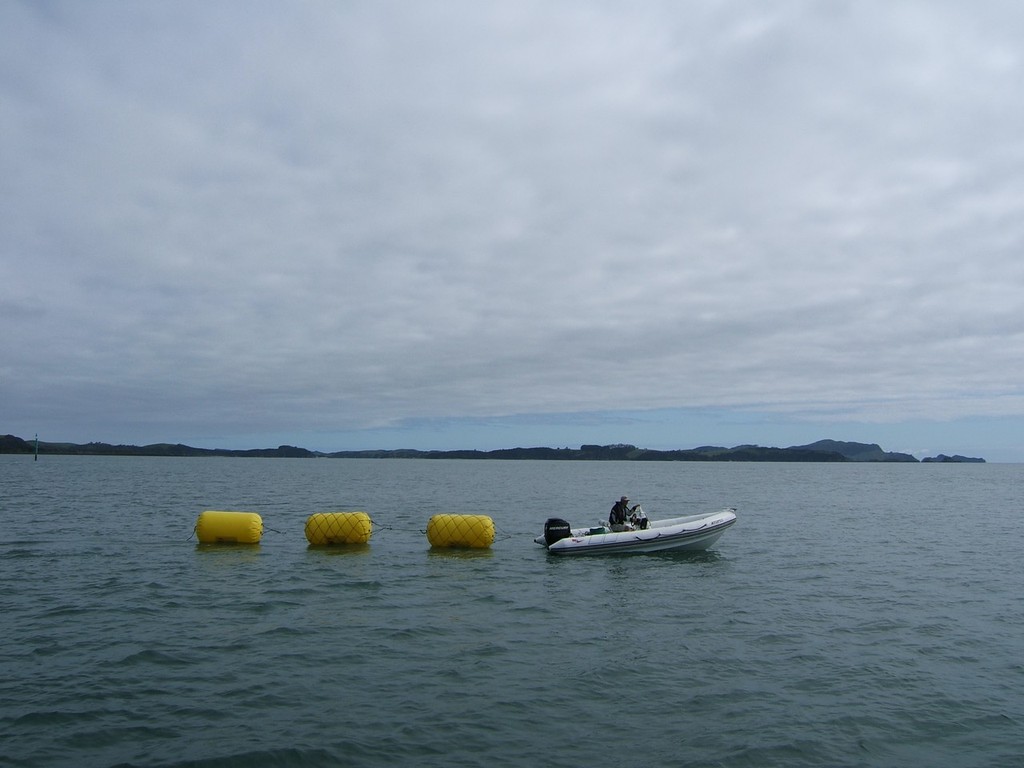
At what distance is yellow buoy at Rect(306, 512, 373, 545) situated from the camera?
2773 cm

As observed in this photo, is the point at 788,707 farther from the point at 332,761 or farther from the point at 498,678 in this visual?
the point at 332,761

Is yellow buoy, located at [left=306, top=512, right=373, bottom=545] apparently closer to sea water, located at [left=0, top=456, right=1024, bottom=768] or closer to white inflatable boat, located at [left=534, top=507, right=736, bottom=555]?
sea water, located at [left=0, top=456, right=1024, bottom=768]

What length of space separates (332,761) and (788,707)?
6.67m

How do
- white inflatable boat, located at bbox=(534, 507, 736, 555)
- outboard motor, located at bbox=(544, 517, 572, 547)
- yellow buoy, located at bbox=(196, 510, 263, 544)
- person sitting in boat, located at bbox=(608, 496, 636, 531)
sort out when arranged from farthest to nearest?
yellow buoy, located at bbox=(196, 510, 263, 544) → person sitting in boat, located at bbox=(608, 496, 636, 531) → outboard motor, located at bbox=(544, 517, 572, 547) → white inflatable boat, located at bbox=(534, 507, 736, 555)

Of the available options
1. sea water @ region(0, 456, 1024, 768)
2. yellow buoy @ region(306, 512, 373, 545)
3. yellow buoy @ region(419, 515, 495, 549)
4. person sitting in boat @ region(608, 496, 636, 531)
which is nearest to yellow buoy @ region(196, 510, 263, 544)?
sea water @ region(0, 456, 1024, 768)

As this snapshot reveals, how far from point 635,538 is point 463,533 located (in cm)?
598

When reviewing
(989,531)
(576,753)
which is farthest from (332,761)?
(989,531)

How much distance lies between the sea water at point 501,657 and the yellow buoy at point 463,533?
1.72 ft

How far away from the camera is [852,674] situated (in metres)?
13.1

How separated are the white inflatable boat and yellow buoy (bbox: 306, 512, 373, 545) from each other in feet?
22.0

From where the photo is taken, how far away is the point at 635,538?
26.2 metres

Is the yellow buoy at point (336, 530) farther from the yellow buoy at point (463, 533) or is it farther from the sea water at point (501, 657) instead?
the yellow buoy at point (463, 533)

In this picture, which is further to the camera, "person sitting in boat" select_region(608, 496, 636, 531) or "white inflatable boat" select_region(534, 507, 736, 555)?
"person sitting in boat" select_region(608, 496, 636, 531)

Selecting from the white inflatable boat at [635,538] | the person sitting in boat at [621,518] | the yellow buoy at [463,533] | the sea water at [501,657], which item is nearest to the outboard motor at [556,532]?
the white inflatable boat at [635,538]
